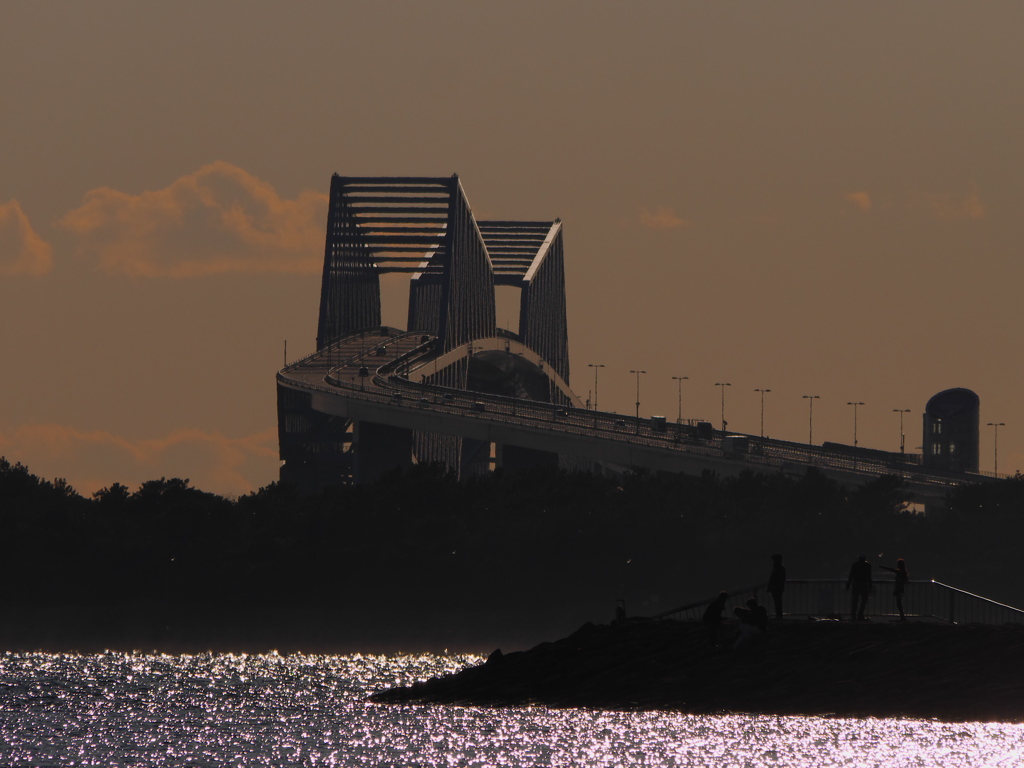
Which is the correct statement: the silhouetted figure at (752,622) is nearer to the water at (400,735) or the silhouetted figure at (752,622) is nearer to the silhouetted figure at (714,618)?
the silhouetted figure at (714,618)

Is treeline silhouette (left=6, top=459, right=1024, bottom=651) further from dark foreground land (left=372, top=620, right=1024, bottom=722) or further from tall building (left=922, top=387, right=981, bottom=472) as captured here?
dark foreground land (left=372, top=620, right=1024, bottom=722)

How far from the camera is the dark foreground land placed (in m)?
71.9

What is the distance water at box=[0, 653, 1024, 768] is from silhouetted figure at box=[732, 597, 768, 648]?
331 centimetres

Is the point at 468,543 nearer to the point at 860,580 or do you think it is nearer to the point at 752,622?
the point at 752,622

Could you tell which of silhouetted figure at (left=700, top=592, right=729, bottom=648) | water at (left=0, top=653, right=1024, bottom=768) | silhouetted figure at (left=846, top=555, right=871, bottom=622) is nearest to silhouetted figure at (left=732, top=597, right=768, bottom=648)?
silhouetted figure at (left=700, top=592, right=729, bottom=648)

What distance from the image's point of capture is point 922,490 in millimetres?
181125

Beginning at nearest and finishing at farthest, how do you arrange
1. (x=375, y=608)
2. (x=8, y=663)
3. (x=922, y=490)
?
1. (x=8, y=663)
2. (x=375, y=608)
3. (x=922, y=490)

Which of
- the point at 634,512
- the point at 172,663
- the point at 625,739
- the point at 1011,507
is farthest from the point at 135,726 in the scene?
the point at 1011,507

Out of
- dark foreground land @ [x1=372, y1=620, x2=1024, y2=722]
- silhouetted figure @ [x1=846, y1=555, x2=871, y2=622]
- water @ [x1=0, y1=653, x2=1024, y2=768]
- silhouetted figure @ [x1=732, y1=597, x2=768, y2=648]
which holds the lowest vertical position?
water @ [x1=0, y1=653, x2=1024, y2=768]

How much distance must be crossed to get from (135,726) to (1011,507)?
9716cm

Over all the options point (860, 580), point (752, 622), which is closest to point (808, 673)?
point (752, 622)

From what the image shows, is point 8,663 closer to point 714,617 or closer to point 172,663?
point 172,663

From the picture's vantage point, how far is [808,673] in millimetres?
74188

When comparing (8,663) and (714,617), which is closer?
(714,617)
